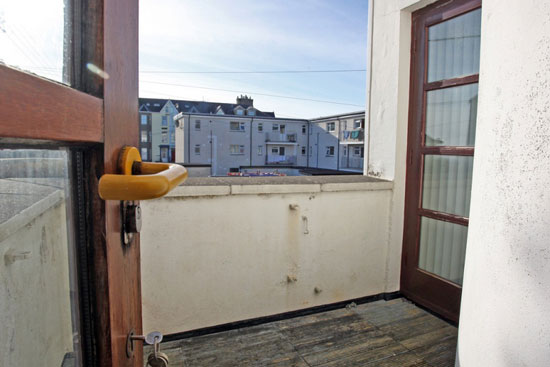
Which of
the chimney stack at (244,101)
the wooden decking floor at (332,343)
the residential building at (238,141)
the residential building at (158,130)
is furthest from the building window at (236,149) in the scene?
the wooden decking floor at (332,343)

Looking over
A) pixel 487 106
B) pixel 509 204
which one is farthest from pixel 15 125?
pixel 487 106

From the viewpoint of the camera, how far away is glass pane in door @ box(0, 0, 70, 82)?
0.39 metres

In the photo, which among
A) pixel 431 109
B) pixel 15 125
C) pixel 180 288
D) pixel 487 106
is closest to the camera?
pixel 15 125

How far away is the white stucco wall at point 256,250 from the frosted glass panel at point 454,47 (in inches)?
38.8

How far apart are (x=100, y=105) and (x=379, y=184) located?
2.54 meters

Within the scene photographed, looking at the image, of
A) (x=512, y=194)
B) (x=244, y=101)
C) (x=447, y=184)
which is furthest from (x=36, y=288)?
(x=244, y=101)

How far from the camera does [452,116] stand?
2535mm

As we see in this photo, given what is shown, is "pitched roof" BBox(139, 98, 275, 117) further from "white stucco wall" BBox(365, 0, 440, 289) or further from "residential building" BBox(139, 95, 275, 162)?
"white stucco wall" BBox(365, 0, 440, 289)

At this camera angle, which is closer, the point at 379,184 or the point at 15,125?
the point at 15,125

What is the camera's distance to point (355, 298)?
2857 millimetres

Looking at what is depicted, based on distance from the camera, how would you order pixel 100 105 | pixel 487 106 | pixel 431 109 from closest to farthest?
pixel 100 105
pixel 487 106
pixel 431 109

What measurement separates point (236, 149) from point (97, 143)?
101ft

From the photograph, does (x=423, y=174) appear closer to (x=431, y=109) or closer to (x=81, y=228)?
(x=431, y=109)

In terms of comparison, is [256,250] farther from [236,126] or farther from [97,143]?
[236,126]
